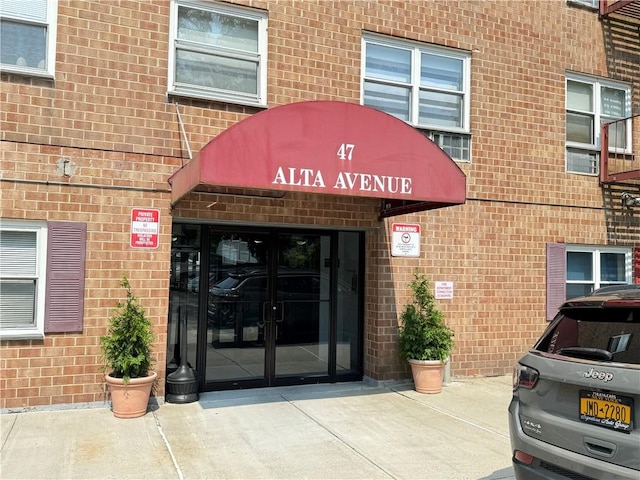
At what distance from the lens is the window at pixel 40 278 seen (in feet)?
20.9

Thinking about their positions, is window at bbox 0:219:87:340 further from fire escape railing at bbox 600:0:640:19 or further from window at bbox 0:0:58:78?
fire escape railing at bbox 600:0:640:19

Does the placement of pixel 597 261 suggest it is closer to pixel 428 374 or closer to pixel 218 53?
pixel 428 374

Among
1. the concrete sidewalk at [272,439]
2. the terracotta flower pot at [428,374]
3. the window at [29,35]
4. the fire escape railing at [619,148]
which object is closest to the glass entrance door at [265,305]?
the concrete sidewalk at [272,439]

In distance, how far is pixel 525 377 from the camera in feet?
12.4

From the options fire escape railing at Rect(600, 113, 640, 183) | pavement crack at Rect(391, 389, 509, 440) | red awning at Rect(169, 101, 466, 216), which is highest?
fire escape railing at Rect(600, 113, 640, 183)

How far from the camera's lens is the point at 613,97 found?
33.9ft

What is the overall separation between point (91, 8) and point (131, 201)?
244 cm

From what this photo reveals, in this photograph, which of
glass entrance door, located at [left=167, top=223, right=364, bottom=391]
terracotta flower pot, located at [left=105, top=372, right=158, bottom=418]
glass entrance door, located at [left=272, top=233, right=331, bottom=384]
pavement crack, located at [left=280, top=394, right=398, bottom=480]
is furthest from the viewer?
glass entrance door, located at [left=272, top=233, right=331, bottom=384]

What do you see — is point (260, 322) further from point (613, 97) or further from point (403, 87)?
point (613, 97)

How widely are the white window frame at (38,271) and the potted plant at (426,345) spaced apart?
4.82 m

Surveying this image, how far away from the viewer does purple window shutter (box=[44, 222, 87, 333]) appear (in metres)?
6.42

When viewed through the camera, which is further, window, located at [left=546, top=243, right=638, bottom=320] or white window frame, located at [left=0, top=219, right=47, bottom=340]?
window, located at [left=546, top=243, right=638, bottom=320]

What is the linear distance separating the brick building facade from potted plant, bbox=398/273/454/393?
39 cm

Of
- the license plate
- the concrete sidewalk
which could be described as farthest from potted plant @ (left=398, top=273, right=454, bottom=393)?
the license plate
